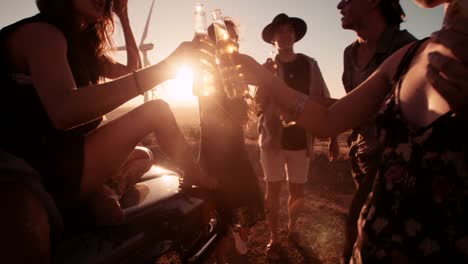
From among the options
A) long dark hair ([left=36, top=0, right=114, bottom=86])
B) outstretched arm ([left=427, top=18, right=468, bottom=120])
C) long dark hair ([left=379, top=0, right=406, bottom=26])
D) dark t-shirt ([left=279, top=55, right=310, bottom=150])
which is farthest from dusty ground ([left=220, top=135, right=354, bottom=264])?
outstretched arm ([left=427, top=18, right=468, bottom=120])

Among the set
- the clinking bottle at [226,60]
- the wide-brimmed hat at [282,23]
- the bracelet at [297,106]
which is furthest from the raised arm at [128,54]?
the wide-brimmed hat at [282,23]

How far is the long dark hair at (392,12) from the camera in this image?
2953 millimetres

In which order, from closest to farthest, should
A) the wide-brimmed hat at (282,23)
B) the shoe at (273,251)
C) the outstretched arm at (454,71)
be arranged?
1. the outstretched arm at (454,71)
2. the shoe at (273,251)
3. the wide-brimmed hat at (282,23)

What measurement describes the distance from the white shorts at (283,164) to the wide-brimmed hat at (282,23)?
2.09m

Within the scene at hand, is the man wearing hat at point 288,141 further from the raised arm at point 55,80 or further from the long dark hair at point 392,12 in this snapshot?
the raised arm at point 55,80

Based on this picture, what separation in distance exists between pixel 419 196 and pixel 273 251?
11.6 ft

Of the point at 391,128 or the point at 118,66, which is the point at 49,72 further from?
the point at 391,128

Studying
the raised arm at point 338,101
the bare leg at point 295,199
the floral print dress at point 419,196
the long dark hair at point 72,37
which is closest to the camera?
the floral print dress at point 419,196

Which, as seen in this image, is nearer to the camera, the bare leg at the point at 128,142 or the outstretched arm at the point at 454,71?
the outstretched arm at the point at 454,71

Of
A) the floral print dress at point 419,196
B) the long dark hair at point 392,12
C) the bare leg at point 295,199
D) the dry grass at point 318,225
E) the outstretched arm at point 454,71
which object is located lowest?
the dry grass at point 318,225

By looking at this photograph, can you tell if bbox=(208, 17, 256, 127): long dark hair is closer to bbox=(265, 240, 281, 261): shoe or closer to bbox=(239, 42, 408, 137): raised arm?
bbox=(239, 42, 408, 137): raised arm

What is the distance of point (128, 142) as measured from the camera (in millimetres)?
1878

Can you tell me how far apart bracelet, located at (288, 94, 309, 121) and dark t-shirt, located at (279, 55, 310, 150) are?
2.80 meters

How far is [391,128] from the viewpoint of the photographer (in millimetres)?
1344
